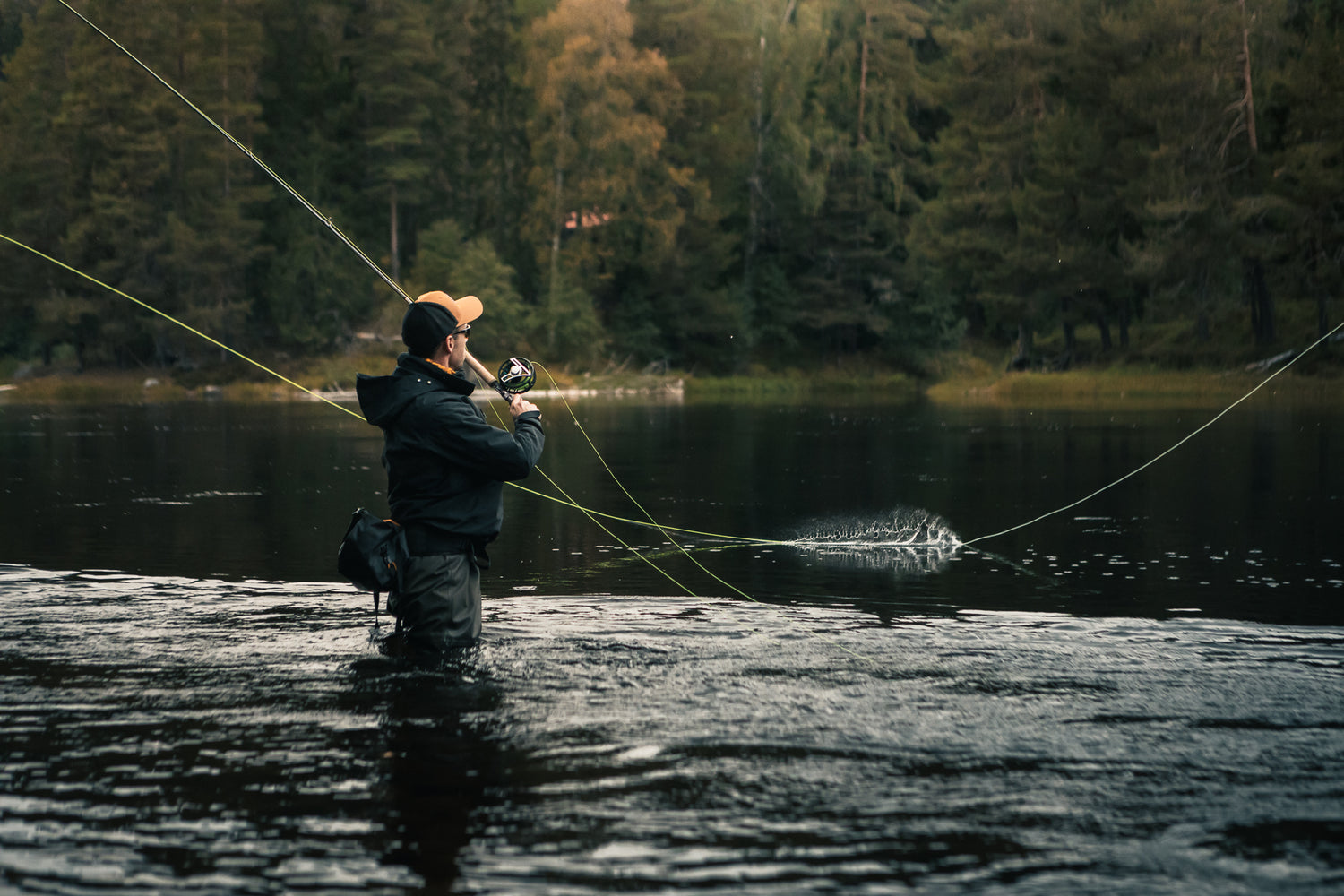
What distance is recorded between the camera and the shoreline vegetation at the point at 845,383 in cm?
3994

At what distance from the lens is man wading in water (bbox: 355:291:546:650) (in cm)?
666

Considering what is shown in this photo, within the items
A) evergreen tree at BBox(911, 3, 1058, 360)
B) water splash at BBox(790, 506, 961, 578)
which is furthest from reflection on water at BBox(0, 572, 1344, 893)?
evergreen tree at BBox(911, 3, 1058, 360)

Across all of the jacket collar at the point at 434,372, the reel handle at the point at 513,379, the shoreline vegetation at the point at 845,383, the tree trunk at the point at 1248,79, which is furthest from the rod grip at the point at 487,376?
the tree trunk at the point at 1248,79

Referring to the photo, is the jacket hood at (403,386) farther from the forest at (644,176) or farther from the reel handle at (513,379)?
the forest at (644,176)

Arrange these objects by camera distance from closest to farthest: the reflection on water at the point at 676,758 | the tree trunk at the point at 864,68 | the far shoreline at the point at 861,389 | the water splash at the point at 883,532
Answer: the reflection on water at the point at 676,758 → the water splash at the point at 883,532 → the far shoreline at the point at 861,389 → the tree trunk at the point at 864,68

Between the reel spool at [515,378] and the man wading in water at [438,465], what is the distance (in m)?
0.24

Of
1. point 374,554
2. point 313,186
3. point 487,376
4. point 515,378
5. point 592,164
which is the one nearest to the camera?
point 374,554

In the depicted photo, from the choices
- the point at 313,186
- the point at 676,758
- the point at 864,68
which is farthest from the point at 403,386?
the point at 864,68

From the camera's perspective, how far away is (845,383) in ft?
209

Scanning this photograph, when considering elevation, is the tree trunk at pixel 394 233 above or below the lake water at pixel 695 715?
above

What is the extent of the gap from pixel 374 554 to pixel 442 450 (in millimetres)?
553

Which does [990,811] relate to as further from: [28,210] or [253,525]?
[28,210]

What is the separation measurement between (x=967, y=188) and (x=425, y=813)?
5309 cm

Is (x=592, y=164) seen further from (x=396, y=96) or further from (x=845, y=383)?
(x=845, y=383)
